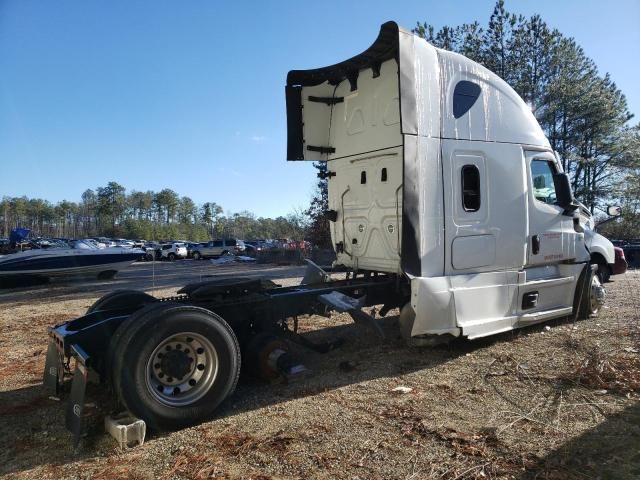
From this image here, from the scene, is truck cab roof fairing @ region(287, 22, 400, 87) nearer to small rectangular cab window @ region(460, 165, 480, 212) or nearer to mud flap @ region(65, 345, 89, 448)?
small rectangular cab window @ region(460, 165, 480, 212)

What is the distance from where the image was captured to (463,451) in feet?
11.1

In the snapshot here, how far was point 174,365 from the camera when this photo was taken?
405 cm

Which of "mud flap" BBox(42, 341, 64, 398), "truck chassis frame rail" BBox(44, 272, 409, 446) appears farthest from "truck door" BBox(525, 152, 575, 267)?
"mud flap" BBox(42, 341, 64, 398)

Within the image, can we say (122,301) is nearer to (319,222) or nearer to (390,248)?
(390,248)

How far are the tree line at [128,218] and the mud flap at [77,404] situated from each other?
312 ft

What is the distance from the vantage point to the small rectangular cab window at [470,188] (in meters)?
5.68

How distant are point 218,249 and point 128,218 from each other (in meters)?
72.9

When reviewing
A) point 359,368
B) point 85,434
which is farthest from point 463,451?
point 85,434

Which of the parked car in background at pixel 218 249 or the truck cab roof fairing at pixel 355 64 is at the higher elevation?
the truck cab roof fairing at pixel 355 64

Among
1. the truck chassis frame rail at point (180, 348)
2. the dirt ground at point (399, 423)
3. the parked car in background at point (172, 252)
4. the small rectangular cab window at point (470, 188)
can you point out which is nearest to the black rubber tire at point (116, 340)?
the truck chassis frame rail at point (180, 348)

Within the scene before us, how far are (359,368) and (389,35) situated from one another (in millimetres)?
3826

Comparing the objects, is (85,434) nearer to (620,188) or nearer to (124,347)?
(124,347)

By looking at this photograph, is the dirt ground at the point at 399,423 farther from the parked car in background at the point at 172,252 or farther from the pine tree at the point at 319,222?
the parked car in background at the point at 172,252

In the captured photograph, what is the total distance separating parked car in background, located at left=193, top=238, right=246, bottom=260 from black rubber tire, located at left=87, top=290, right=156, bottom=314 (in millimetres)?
39279
